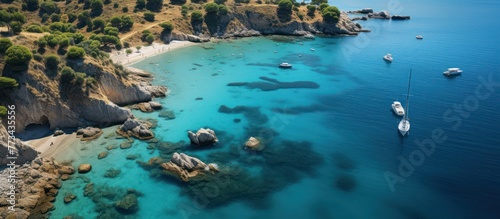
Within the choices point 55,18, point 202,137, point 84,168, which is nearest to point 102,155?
point 84,168

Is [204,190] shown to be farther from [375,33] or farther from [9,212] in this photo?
[375,33]

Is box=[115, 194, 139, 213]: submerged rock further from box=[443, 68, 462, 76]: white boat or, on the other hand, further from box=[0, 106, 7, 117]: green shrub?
box=[443, 68, 462, 76]: white boat

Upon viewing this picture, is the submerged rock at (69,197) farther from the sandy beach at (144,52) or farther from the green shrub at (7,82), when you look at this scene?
the sandy beach at (144,52)

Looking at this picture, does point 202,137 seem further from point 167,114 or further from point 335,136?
point 335,136

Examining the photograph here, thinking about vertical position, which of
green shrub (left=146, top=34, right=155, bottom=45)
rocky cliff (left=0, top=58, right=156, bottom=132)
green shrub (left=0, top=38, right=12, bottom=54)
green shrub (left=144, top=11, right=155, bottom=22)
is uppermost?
green shrub (left=144, top=11, right=155, bottom=22)

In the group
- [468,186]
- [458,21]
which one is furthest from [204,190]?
[458,21]

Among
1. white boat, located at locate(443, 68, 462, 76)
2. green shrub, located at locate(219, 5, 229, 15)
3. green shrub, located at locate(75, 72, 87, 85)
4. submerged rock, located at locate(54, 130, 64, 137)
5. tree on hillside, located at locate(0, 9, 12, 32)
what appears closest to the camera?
submerged rock, located at locate(54, 130, 64, 137)

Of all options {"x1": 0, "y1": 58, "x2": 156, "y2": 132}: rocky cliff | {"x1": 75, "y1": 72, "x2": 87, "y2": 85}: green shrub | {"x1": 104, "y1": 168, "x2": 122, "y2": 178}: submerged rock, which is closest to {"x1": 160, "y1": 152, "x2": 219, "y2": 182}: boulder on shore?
{"x1": 104, "y1": 168, "x2": 122, "y2": 178}: submerged rock
